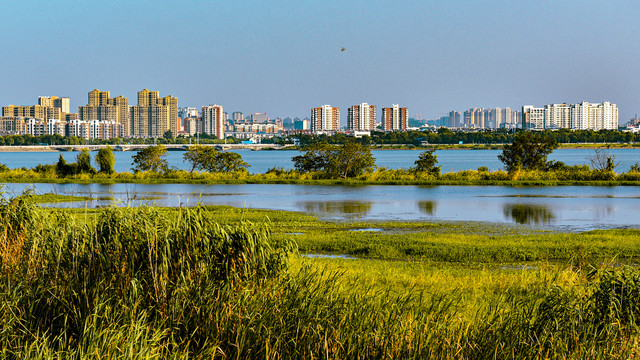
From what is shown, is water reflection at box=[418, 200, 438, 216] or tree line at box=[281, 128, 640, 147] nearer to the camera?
water reflection at box=[418, 200, 438, 216]

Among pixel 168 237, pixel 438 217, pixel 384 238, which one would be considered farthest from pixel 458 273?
pixel 438 217

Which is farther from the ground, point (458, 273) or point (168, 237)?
point (168, 237)

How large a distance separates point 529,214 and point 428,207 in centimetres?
350

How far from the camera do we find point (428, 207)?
23047 mm

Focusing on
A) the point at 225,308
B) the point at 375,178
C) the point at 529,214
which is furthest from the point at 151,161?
the point at 225,308

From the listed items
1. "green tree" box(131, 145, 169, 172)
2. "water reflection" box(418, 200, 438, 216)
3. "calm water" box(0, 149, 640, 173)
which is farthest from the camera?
"calm water" box(0, 149, 640, 173)

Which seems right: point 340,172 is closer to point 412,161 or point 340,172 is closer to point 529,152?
point 529,152

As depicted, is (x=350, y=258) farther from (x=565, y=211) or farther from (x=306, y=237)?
(x=565, y=211)

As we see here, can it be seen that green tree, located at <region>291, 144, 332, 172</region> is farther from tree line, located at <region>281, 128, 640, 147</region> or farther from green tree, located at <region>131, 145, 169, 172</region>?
tree line, located at <region>281, 128, 640, 147</region>

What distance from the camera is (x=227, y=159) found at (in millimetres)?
39250

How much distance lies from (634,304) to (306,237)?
368 inches

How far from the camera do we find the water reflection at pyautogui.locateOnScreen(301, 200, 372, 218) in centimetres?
2133

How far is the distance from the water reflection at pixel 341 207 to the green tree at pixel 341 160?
1153 centimetres

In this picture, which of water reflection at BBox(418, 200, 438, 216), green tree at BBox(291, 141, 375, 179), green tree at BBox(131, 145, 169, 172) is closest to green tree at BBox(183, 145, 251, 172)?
green tree at BBox(131, 145, 169, 172)
